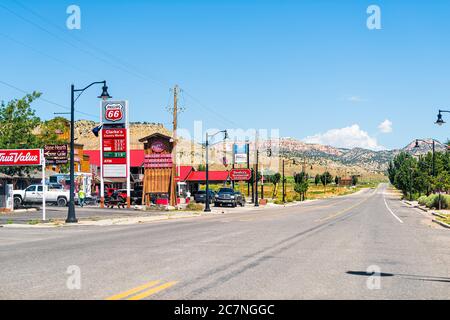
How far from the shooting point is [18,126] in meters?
58.1

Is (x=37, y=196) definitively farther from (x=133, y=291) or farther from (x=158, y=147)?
(x=133, y=291)

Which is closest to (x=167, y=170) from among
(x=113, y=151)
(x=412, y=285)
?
(x=113, y=151)

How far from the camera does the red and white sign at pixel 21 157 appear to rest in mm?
39031

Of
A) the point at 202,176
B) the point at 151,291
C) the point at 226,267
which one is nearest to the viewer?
the point at 151,291

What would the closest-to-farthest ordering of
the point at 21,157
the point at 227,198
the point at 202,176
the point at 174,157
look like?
1. the point at 21,157
2. the point at 174,157
3. the point at 227,198
4. the point at 202,176

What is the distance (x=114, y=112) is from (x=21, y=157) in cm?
1173

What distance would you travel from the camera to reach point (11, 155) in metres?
39.5

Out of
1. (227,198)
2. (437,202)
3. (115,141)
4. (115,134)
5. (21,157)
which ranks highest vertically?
(115,134)

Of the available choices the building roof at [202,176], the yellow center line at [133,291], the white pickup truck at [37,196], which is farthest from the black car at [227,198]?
the yellow center line at [133,291]

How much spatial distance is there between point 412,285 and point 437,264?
3.73 meters

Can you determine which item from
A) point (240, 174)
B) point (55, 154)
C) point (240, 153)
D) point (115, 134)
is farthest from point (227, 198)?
point (55, 154)

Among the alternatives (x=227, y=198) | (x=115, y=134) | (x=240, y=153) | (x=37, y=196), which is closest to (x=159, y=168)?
(x=115, y=134)

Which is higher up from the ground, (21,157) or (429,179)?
(21,157)

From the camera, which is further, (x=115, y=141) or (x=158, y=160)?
(x=158, y=160)
